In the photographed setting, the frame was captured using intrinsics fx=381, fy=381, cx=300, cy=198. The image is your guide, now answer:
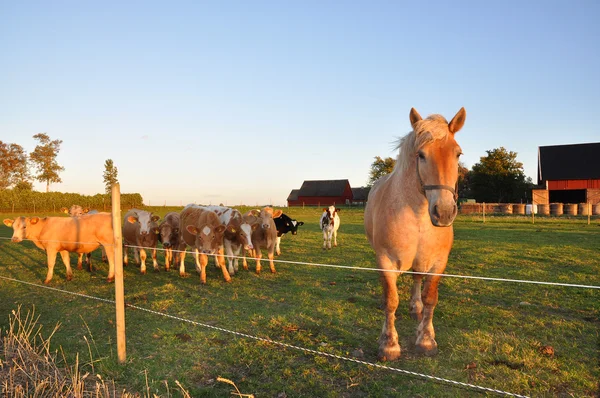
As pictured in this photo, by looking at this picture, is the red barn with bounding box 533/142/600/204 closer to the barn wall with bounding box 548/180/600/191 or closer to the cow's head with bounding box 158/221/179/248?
the barn wall with bounding box 548/180/600/191

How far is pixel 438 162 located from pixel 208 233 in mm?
6665

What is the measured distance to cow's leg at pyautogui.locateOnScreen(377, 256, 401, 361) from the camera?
4.39 m

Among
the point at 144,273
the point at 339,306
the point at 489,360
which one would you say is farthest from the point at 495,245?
the point at 144,273

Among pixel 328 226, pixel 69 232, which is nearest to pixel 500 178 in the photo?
pixel 328 226

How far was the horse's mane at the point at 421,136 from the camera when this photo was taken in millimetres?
3689

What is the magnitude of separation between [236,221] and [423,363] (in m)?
7.22

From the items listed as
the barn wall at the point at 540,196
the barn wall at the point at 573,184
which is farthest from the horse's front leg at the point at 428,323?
the barn wall at the point at 573,184

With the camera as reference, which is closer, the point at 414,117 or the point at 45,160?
the point at 414,117

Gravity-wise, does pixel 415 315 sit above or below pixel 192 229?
below

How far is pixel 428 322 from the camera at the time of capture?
464cm

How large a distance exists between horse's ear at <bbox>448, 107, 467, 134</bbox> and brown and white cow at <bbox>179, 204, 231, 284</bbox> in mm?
6178

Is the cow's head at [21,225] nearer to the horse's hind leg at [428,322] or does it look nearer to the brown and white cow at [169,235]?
the brown and white cow at [169,235]

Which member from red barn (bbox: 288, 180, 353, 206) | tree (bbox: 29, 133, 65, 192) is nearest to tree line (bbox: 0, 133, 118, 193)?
tree (bbox: 29, 133, 65, 192)

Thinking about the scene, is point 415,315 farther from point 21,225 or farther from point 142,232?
point 21,225
